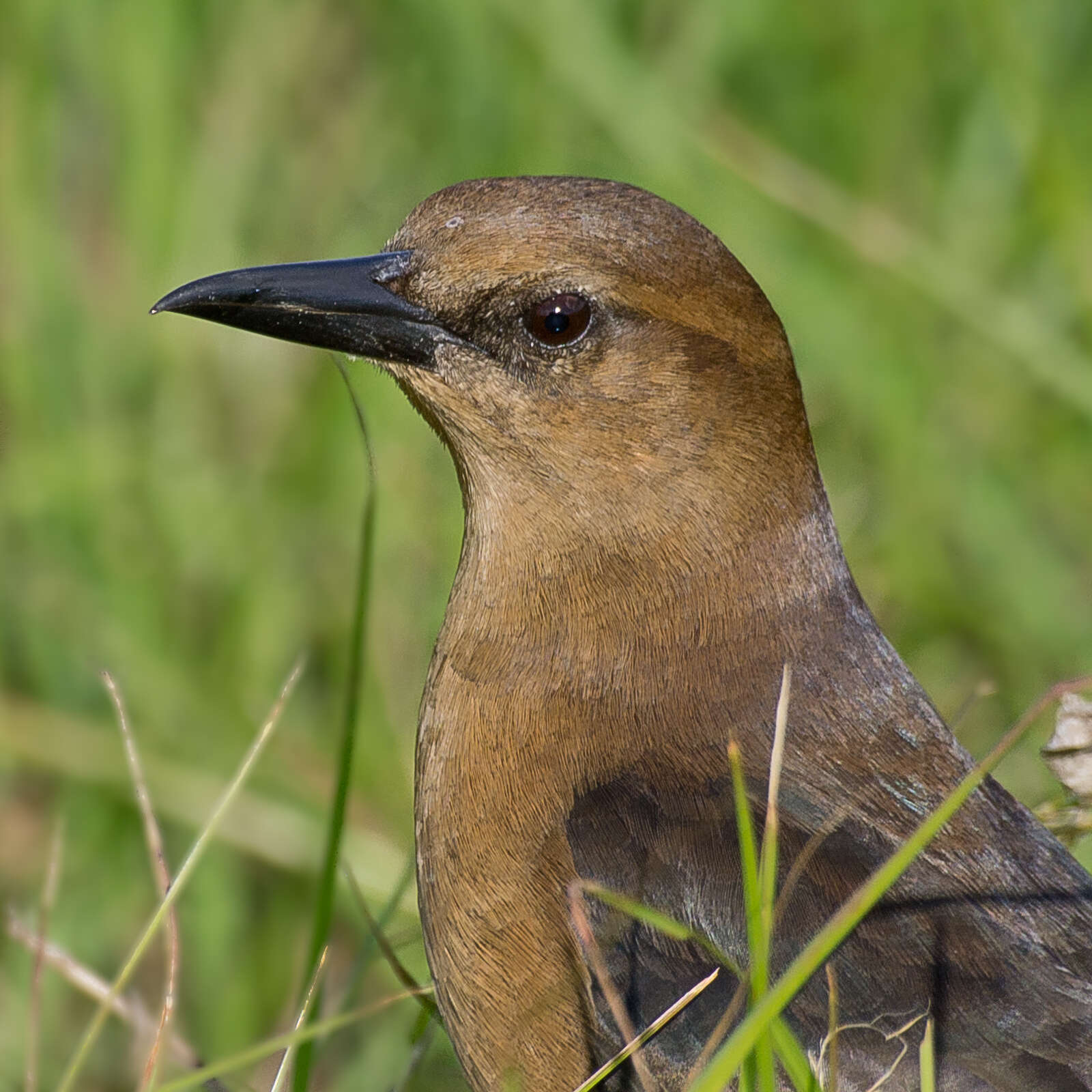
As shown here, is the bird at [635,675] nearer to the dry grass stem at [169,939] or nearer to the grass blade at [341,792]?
the grass blade at [341,792]

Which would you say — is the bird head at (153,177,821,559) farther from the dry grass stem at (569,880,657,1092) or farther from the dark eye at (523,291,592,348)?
the dry grass stem at (569,880,657,1092)

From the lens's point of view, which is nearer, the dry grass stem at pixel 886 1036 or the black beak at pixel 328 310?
the dry grass stem at pixel 886 1036

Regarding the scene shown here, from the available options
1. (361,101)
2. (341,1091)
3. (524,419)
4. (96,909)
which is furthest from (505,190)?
(361,101)

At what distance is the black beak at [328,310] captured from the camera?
3543 mm

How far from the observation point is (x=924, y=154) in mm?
6910

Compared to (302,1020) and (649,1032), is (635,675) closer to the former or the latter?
(649,1032)

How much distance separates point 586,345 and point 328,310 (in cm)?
48

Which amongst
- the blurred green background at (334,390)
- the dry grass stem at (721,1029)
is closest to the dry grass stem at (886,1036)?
the dry grass stem at (721,1029)

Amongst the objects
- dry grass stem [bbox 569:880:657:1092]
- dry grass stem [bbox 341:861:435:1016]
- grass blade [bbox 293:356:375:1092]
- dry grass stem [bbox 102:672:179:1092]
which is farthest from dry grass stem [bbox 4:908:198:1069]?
dry grass stem [bbox 569:880:657:1092]

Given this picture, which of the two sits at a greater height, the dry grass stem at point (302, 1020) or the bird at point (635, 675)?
the bird at point (635, 675)

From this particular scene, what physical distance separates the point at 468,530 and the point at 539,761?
51 cm

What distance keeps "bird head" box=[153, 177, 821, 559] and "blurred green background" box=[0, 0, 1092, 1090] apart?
179cm

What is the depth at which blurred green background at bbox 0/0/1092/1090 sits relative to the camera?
530cm

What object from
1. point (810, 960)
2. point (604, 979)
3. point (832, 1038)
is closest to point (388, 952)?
point (604, 979)
